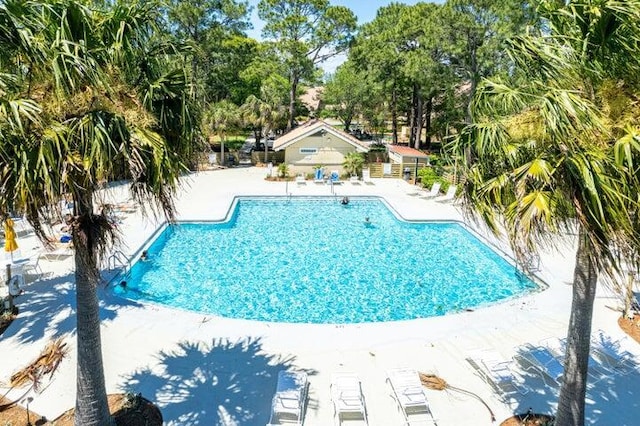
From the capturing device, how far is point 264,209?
77.2 ft

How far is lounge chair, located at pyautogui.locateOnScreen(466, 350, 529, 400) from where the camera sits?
800 cm

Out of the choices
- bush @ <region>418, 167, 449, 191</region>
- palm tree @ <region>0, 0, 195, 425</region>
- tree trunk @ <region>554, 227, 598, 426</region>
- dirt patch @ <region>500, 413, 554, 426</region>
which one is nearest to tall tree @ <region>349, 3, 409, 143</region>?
bush @ <region>418, 167, 449, 191</region>

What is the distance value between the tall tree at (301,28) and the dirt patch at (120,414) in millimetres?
34540

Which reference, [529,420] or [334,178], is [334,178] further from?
[529,420]

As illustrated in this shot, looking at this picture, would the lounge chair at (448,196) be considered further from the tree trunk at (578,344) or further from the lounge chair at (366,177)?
the tree trunk at (578,344)

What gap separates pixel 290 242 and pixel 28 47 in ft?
47.2

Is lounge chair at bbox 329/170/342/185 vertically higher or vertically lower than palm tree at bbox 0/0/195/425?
lower

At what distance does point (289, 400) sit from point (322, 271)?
8.14 m

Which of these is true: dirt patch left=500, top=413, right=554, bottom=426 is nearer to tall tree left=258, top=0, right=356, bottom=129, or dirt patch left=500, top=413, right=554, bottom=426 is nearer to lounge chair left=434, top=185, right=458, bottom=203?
lounge chair left=434, top=185, right=458, bottom=203

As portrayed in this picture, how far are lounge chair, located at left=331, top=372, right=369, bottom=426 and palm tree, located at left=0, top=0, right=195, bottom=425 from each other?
143 inches

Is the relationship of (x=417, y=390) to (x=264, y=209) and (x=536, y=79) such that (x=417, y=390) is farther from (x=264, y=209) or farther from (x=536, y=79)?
(x=264, y=209)

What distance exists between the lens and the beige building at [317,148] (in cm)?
3045

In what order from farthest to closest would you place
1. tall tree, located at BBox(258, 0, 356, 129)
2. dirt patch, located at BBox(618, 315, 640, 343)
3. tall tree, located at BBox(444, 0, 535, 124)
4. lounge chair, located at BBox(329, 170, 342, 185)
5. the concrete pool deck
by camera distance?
tall tree, located at BBox(258, 0, 356, 129) → lounge chair, located at BBox(329, 170, 342, 185) → tall tree, located at BBox(444, 0, 535, 124) → dirt patch, located at BBox(618, 315, 640, 343) → the concrete pool deck

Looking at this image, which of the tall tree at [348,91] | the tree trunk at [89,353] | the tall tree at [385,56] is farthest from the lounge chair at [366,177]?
the tree trunk at [89,353]
